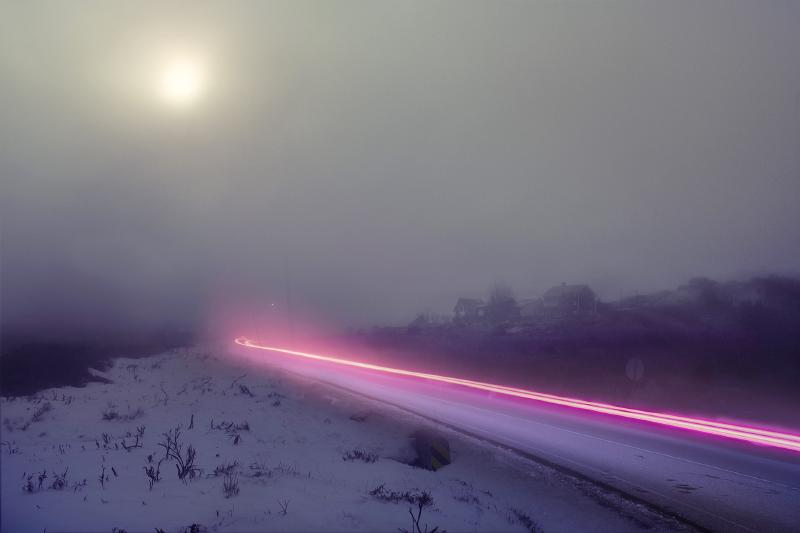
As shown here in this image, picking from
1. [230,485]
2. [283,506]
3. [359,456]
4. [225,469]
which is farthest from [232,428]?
[283,506]

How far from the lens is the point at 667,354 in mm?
25281

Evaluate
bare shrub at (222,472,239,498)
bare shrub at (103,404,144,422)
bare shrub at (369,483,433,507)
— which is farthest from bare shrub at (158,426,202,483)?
bare shrub at (103,404,144,422)

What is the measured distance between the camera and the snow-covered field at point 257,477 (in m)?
5.62

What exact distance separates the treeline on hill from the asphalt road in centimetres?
717

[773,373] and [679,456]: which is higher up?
[773,373]

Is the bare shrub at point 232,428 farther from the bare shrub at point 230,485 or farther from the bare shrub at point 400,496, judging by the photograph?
the bare shrub at point 400,496

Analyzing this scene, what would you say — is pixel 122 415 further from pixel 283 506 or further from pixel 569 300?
pixel 569 300

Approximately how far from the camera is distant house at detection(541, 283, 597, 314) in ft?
134

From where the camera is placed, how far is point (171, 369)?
23.9 m

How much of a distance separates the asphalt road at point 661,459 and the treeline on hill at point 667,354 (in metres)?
7.17

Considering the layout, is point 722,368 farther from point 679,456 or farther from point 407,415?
point 407,415

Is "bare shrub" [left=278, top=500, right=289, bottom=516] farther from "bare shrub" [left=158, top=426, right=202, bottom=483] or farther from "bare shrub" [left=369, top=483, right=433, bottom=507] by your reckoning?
"bare shrub" [left=158, top=426, right=202, bottom=483]

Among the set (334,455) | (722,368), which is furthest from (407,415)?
(722,368)

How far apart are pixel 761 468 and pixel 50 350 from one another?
24523 mm
